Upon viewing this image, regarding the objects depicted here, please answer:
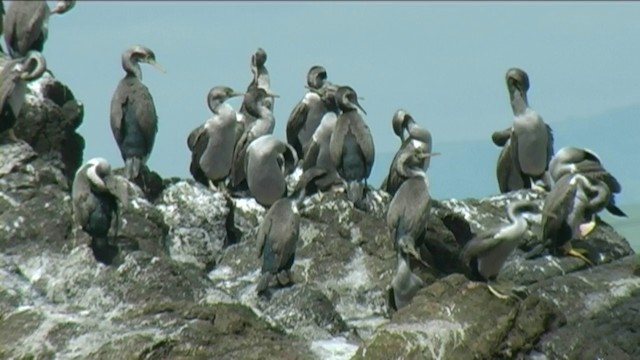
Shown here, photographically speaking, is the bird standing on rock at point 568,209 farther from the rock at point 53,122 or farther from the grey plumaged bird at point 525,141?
the rock at point 53,122

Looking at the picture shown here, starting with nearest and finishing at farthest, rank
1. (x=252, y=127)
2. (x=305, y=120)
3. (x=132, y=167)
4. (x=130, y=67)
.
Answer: (x=132, y=167) → (x=130, y=67) → (x=252, y=127) → (x=305, y=120)

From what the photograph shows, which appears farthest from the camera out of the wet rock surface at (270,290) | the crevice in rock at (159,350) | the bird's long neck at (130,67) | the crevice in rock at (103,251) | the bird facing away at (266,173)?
the bird's long neck at (130,67)

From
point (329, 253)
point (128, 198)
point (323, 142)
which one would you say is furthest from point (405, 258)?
point (323, 142)

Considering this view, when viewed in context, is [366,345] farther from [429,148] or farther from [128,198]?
[429,148]

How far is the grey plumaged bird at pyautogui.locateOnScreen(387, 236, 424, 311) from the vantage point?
16922 millimetres

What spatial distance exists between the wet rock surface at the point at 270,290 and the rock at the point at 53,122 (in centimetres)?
24

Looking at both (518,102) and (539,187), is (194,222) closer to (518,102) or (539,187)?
(539,187)

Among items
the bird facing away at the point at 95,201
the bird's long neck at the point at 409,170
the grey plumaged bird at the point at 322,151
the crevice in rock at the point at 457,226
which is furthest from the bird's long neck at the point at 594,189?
the bird facing away at the point at 95,201

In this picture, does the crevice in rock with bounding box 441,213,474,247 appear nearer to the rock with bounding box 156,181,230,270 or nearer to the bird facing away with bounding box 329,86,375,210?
the bird facing away with bounding box 329,86,375,210

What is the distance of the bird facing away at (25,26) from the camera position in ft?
70.6

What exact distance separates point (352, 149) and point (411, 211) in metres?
2.59

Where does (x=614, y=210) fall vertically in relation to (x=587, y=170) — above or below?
below

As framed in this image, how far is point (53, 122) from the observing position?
2008 cm

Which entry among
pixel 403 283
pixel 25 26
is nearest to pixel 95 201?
pixel 403 283
